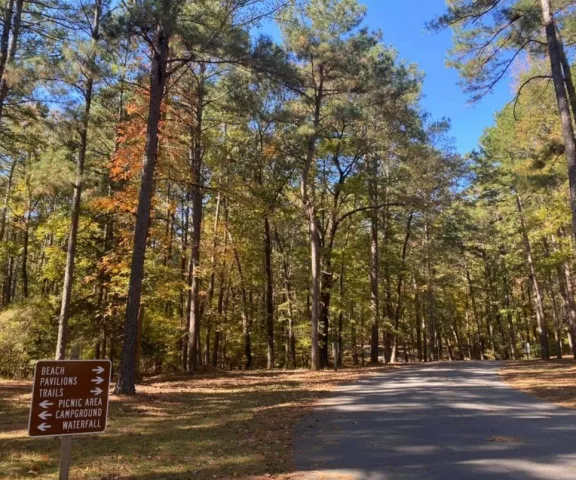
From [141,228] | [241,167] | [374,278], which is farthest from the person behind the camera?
[374,278]

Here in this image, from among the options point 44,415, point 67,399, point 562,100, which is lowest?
point 44,415

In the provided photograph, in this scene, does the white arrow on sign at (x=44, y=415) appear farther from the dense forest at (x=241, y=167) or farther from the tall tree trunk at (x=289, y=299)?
the tall tree trunk at (x=289, y=299)

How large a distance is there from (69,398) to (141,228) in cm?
760

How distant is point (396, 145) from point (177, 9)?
12.6 metres

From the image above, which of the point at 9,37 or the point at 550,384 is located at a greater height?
the point at 9,37

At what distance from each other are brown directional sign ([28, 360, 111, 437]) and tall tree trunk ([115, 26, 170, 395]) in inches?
276

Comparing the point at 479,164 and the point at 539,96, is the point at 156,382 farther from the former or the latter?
the point at 479,164

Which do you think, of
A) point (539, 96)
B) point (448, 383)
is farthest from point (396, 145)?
point (448, 383)

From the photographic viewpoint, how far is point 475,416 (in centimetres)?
784

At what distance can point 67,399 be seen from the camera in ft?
12.2

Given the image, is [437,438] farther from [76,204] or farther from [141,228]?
[76,204]

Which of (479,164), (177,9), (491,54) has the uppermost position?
(479,164)

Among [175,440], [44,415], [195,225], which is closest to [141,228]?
[175,440]

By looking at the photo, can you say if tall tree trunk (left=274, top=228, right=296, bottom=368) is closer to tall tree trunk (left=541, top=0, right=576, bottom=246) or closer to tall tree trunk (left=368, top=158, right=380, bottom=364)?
tall tree trunk (left=368, top=158, right=380, bottom=364)
